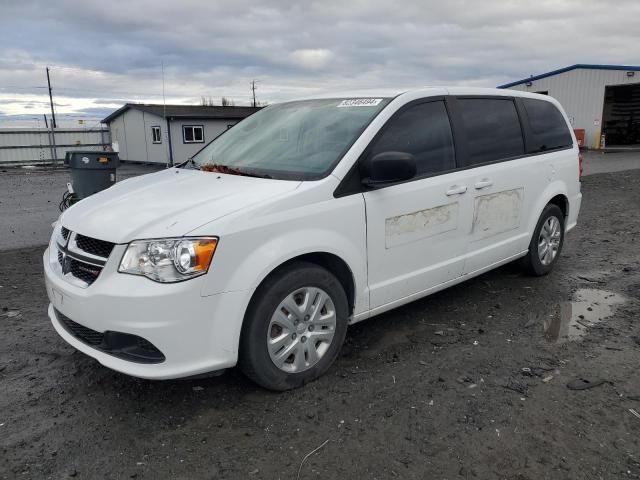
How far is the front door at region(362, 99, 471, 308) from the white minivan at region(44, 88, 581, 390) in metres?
0.01

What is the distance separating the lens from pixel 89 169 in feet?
28.9

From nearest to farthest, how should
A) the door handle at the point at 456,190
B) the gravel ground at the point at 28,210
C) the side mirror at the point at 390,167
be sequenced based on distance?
the side mirror at the point at 390,167
the door handle at the point at 456,190
the gravel ground at the point at 28,210

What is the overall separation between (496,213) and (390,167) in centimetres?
165

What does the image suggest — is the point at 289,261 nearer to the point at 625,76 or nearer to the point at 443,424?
the point at 443,424

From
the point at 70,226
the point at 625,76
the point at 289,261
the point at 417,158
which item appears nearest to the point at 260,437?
the point at 289,261

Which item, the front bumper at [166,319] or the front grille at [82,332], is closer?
the front bumper at [166,319]

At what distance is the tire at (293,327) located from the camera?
10.2 feet

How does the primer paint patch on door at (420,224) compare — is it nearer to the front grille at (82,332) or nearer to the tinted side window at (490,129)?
the tinted side window at (490,129)

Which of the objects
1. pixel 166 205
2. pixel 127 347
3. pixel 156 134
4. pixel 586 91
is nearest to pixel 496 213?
pixel 166 205

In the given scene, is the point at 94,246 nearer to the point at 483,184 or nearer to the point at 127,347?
the point at 127,347

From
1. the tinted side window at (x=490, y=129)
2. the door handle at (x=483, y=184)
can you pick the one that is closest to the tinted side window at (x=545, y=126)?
the tinted side window at (x=490, y=129)

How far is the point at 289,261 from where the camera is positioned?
3264mm

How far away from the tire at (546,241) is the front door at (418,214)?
1.38 metres

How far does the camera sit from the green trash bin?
28.9 feet
